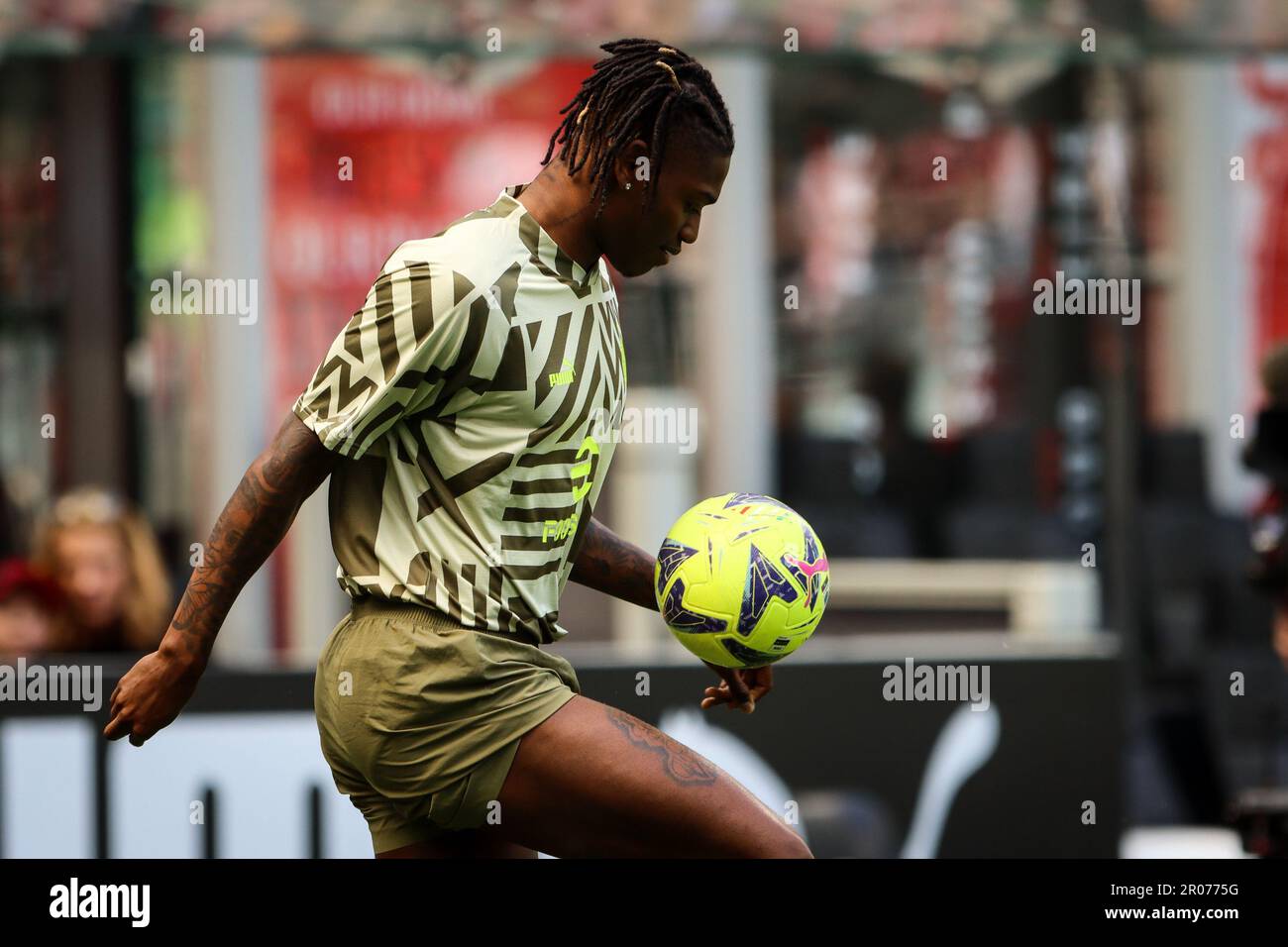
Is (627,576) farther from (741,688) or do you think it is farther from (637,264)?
(637,264)

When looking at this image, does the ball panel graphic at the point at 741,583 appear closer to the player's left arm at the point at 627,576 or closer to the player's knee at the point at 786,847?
the player's left arm at the point at 627,576

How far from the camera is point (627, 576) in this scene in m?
3.79

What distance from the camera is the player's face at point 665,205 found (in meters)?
3.28

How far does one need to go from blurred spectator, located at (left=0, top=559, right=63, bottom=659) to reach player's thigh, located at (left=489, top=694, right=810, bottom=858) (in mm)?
4368

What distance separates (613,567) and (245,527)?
880 millimetres

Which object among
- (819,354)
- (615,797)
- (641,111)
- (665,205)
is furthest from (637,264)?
(819,354)

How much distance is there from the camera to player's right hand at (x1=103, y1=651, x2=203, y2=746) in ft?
10.4

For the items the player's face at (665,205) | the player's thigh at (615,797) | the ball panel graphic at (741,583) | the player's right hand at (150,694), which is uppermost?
the player's face at (665,205)

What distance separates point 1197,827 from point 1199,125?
513cm

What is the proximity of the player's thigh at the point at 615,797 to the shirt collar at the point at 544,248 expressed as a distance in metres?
0.81

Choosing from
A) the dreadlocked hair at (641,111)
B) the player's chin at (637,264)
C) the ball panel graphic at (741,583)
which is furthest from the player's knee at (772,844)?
the dreadlocked hair at (641,111)

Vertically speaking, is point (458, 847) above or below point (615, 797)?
below

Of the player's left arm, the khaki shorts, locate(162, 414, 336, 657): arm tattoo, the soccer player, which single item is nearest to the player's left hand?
the player's left arm

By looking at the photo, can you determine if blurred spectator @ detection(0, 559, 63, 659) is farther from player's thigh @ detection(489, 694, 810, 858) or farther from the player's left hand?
player's thigh @ detection(489, 694, 810, 858)
